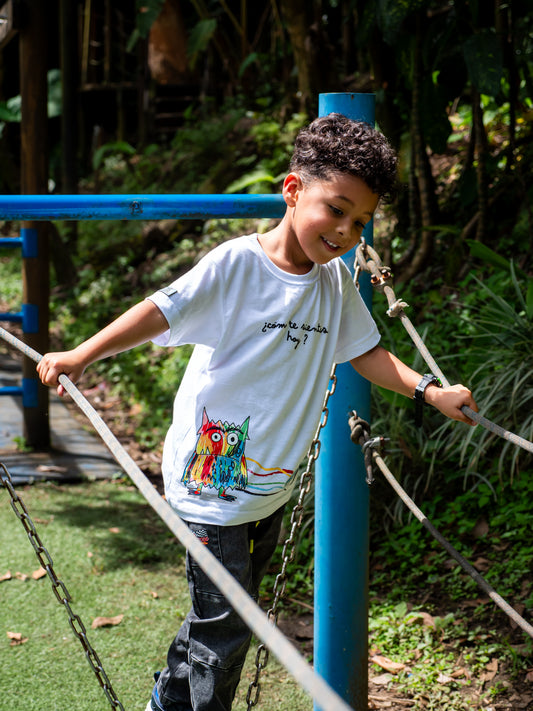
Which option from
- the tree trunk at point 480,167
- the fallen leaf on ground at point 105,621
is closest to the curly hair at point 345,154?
the fallen leaf on ground at point 105,621

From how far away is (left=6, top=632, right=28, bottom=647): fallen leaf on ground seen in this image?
2.51 metres

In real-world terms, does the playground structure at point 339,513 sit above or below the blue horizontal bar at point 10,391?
above

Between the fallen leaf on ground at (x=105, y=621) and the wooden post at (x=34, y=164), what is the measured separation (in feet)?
5.90

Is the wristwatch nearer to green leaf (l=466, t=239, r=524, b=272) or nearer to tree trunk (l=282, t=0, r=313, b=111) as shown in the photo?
green leaf (l=466, t=239, r=524, b=272)

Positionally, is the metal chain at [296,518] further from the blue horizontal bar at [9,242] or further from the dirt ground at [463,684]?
the blue horizontal bar at [9,242]

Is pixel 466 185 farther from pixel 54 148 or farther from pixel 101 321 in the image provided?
pixel 54 148

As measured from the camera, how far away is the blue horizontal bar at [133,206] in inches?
71.7

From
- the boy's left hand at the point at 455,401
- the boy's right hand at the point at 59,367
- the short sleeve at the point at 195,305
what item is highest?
the short sleeve at the point at 195,305

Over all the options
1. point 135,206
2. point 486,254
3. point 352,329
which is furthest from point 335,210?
point 486,254

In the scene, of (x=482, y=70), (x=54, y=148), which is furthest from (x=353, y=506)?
(x=54, y=148)

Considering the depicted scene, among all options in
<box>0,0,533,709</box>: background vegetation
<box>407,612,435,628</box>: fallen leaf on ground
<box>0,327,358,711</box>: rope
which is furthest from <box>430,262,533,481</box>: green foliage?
<box>0,327,358,711</box>: rope

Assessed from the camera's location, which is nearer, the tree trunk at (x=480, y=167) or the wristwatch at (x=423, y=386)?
the wristwatch at (x=423, y=386)

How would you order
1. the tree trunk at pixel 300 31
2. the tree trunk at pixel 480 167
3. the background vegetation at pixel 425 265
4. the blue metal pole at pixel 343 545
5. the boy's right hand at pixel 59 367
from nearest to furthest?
the boy's right hand at pixel 59 367
the blue metal pole at pixel 343 545
the background vegetation at pixel 425 265
the tree trunk at pixel 480 167
the tree trunk at pixel 300 31

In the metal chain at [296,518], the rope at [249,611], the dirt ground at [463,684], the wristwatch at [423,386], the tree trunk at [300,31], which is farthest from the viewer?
the tree trunk at [300,31]
